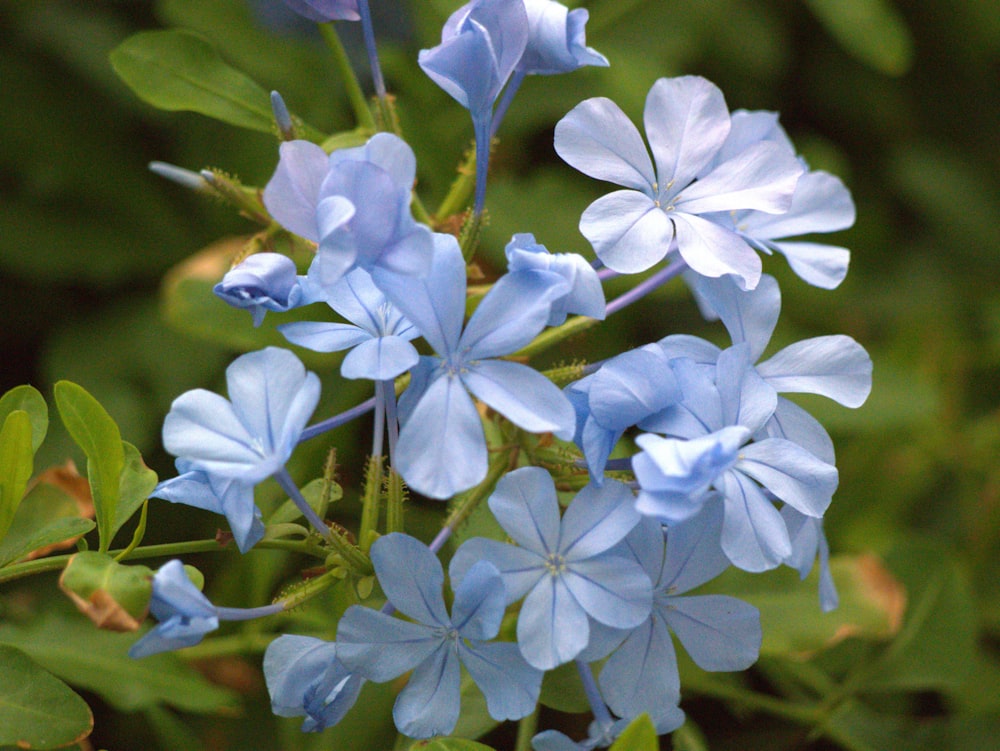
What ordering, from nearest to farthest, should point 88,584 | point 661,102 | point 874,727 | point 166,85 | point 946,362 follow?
1. point 88,584
2. point 661,102
3. point 166,85
4. point 874,727
5. point 946,362

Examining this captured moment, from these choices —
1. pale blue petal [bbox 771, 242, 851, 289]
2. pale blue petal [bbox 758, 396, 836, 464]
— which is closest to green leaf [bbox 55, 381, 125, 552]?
pale blue petal [bbox 758, 396, 836, 464]

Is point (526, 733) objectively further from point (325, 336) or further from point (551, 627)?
point (325, 336)

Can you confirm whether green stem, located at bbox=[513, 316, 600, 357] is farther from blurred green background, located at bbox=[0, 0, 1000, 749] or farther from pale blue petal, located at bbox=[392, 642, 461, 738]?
blurred green background, located at bbox=[0, 0, 1000, 749]

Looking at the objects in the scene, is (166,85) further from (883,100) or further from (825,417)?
(883,100)

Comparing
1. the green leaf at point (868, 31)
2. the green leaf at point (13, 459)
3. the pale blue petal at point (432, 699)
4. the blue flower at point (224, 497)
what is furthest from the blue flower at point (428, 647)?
the green leaf at point (868, 31)

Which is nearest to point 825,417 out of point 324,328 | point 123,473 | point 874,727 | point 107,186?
point 874,727

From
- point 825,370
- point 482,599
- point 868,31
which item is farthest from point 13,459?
point 868,31
